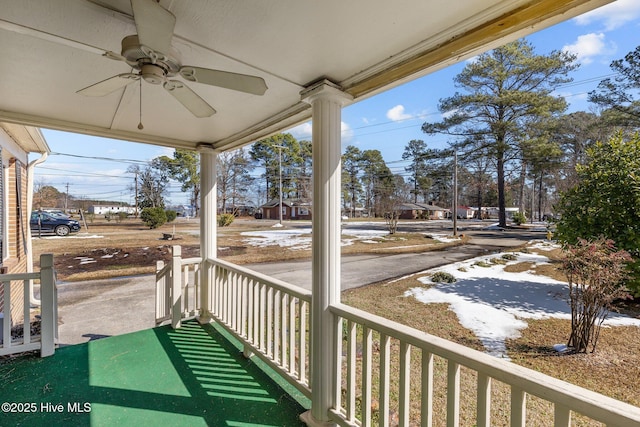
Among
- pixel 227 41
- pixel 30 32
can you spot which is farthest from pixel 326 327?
pixel 30 32

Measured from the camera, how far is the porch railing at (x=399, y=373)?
2.73 ft

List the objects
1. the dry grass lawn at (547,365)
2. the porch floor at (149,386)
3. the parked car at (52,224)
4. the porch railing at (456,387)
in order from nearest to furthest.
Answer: the porch railing at (456,387)
the porch floor at (149,386)
the dry grass lawn at (547,365)
the parked car at (52,224)

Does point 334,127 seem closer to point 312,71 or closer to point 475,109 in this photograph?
point 312,71

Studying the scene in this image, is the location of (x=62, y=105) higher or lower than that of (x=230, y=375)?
higher

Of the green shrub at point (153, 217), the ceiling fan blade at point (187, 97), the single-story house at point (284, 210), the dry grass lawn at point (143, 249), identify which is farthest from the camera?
the single-story house at point (284, 210)

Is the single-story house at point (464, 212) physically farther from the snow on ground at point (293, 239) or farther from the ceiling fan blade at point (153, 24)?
the ceiling fan blade at point (153, 24)

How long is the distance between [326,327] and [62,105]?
102 inches

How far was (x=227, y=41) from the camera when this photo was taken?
50.6 inches

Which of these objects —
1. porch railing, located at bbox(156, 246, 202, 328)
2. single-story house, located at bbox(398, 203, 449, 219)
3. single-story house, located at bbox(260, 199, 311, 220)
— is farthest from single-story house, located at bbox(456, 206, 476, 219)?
porch railing, located at bbox(156, 246, 202, 328)

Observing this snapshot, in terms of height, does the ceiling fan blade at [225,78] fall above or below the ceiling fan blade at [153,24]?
below

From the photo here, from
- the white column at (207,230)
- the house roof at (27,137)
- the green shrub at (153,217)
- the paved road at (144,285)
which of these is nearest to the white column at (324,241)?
the white column at (207,230)

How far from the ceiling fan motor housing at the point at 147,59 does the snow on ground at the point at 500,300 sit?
3.49 m

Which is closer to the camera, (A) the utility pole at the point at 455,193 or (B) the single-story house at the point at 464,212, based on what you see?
(A) the utility pole at the point at 455,193

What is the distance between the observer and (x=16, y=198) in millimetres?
4402
